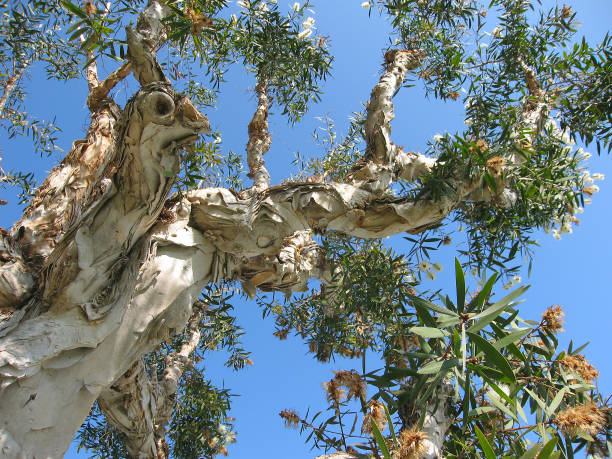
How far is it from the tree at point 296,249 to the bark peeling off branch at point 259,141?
27 millimetres

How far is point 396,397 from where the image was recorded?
288cm

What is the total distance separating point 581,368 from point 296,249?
7.48ft

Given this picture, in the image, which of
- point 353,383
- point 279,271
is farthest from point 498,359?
point 279,271

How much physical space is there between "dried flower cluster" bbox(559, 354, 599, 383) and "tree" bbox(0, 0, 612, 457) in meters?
0.02

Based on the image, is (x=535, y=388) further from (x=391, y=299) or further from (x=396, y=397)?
(x=391, y=299)

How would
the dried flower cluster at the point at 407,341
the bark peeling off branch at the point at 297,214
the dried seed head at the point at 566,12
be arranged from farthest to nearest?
the dried seed head at the point at 566,12
the dried flower cluster at the point at 407,341
the bark peeling off branch at the point at 297,214

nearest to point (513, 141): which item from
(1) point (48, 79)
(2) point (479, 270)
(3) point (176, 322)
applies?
(2) point (479, 270)

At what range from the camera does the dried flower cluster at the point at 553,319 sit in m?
2.68

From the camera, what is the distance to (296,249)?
3785 millimetres

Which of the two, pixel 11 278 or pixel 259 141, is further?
pixel 259 141

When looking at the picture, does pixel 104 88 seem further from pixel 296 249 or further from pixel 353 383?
pixel 353 383

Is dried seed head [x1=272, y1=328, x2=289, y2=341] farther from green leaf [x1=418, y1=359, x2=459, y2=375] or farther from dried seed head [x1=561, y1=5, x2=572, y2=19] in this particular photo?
dried seed head [x1=561, y1=5, x2=572, y2=19]

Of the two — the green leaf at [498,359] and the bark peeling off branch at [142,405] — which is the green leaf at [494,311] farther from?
the bark peeling off branch at [142,405]

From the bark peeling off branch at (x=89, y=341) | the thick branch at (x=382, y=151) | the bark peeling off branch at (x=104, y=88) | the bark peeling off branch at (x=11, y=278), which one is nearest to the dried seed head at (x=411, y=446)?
the bark peeling off branch at (x=89, y=341)
